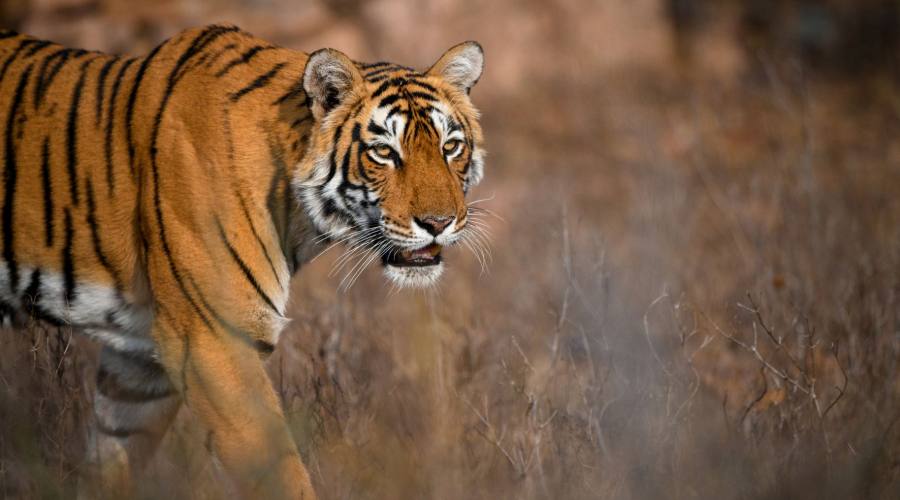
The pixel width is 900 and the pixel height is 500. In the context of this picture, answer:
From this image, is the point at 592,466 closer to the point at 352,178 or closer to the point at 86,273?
the point at 352,178

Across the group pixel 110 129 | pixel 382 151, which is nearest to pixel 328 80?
pixel 382 151

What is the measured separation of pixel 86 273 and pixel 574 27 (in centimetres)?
593

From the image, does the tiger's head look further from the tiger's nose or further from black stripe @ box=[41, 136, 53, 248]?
black stripe @ box=[41, 136, 53, 248]

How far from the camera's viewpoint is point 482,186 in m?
8.46

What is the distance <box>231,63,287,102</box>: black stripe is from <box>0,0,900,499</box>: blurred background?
89cm

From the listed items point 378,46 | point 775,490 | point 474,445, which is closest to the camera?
point 775,490

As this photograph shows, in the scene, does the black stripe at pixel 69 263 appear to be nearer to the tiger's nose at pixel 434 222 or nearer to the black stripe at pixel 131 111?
the black stripe at pixel 131 111

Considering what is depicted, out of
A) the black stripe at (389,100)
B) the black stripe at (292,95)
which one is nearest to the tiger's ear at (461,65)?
the black stripe at (389,100)

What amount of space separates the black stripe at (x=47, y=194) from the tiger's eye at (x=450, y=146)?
1309 mm

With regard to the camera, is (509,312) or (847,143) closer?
(509,312)

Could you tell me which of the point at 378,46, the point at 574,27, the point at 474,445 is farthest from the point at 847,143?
the point at 474,445

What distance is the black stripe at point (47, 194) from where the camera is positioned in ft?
12.1

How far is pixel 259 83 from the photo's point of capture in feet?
11.8

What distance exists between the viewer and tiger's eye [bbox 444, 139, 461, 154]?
11.8 feet
